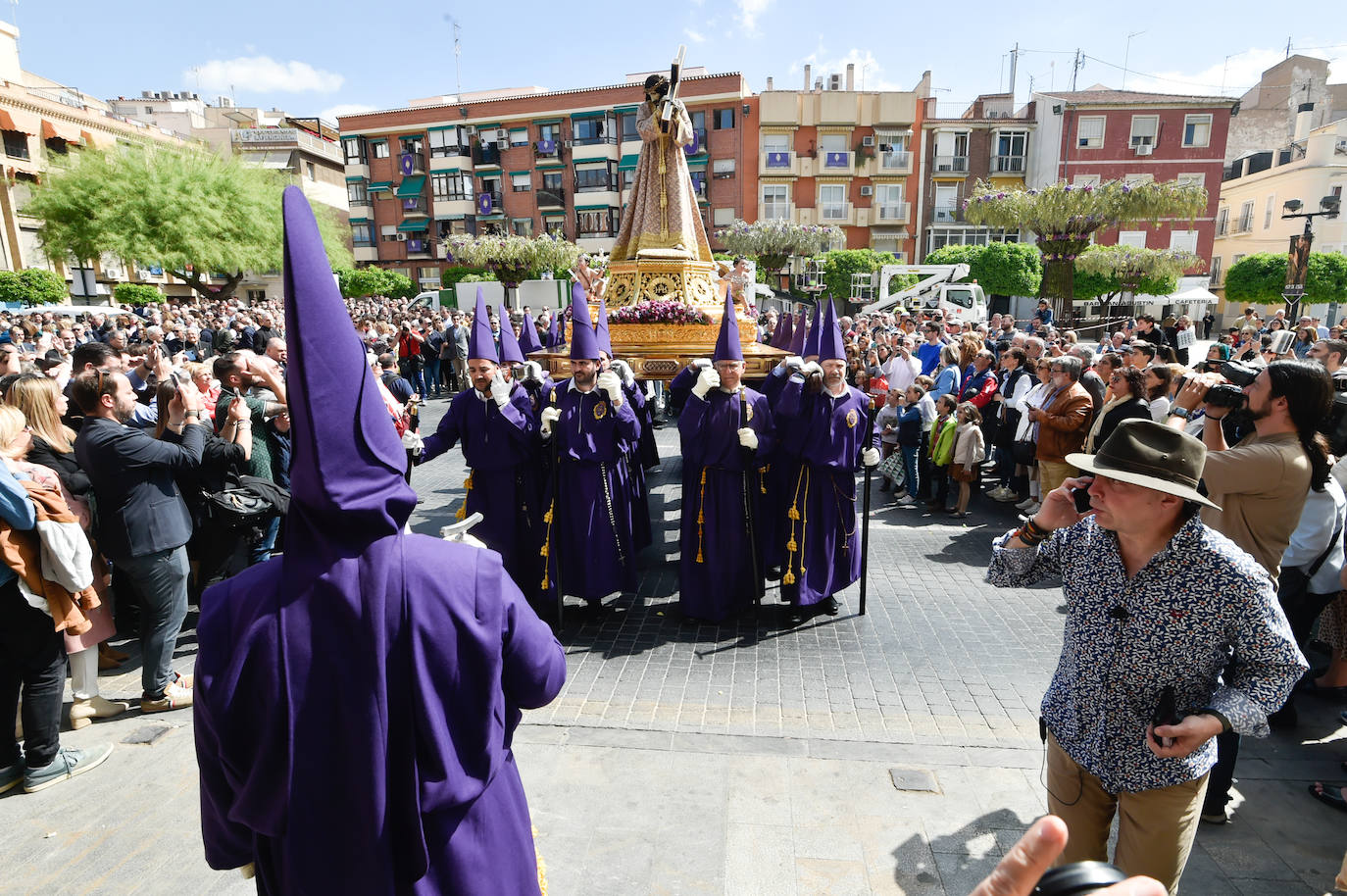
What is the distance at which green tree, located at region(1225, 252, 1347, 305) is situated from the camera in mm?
27953

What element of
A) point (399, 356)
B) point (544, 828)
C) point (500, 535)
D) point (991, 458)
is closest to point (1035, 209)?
point (991, 458)

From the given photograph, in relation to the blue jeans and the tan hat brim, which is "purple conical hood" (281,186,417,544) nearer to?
the tan hat brim

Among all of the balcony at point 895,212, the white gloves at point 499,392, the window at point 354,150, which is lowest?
the white gloves at point 499,392

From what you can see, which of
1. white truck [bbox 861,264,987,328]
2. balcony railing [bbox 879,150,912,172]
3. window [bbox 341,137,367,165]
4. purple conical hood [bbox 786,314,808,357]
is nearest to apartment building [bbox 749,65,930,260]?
balcony railing [bbox 879,150,912,172]

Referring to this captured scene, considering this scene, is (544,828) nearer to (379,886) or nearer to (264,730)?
(379,886)

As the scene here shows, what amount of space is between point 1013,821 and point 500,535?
3957mm

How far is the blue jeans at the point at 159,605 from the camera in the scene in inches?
164

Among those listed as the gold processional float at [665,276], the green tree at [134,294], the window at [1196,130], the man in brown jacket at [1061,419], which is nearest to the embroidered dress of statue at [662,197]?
the gold processional float at [665,276]

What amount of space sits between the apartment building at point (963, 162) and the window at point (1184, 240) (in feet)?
26.2

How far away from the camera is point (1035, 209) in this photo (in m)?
24.3

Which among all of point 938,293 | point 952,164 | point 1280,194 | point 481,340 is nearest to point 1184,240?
point 1280,194

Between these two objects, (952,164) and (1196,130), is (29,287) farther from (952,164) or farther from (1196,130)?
(1196,130)

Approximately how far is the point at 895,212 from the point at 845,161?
4.04 m

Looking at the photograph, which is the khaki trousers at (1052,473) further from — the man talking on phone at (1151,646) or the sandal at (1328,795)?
the man talking on phone at (1151,646)
